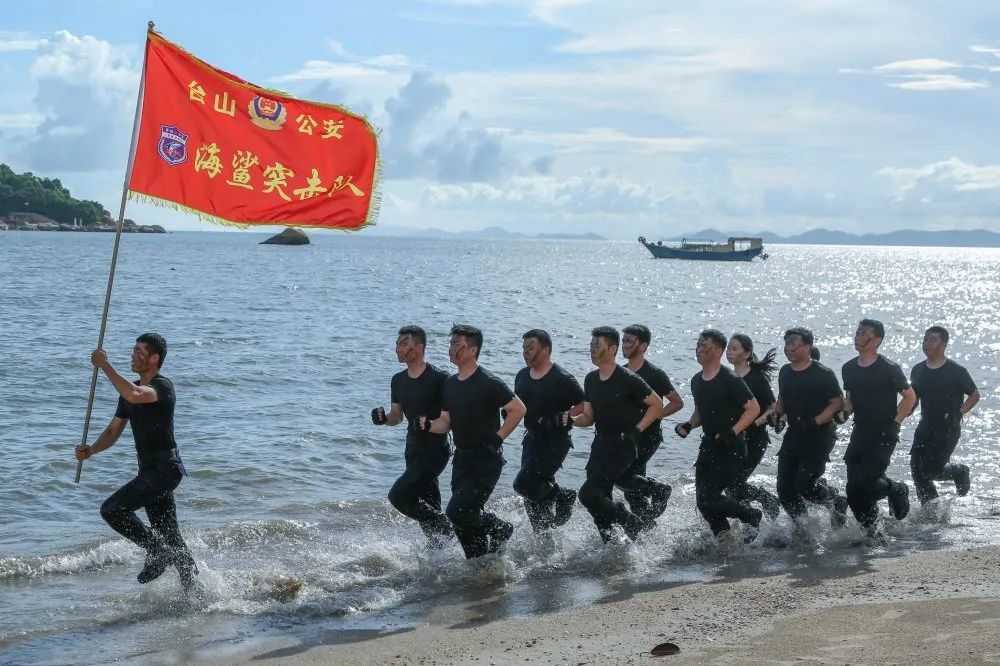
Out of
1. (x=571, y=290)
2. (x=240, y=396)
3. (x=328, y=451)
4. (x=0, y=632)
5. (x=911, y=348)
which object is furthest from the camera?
(x=571, y=290)

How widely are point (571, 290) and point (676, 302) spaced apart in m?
12.6

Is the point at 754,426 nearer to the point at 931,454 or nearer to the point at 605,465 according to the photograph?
the point at 605,465

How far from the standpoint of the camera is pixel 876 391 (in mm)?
11039

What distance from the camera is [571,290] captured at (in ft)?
253

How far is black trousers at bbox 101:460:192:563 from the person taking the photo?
8812mm

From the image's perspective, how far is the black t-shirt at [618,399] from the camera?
33.3ft

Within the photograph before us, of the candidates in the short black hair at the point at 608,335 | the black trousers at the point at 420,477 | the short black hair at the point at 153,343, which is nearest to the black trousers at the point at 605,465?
the short black hair at the point at 608,335

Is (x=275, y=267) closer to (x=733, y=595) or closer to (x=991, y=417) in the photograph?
(x=991, y=417)

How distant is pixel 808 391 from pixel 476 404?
342 cm

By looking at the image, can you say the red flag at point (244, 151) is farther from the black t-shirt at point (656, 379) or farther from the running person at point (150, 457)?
the black t-shirt at point (656, 379)

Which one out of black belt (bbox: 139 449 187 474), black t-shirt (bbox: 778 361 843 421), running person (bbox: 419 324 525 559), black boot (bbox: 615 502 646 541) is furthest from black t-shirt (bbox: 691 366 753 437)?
black belt (bbox: 139 449 187 474)

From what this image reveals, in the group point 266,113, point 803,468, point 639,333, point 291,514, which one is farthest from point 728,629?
point 291,514

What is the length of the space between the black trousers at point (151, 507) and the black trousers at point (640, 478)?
163 inches

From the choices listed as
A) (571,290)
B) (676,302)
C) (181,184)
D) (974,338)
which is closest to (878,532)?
(181,184)
